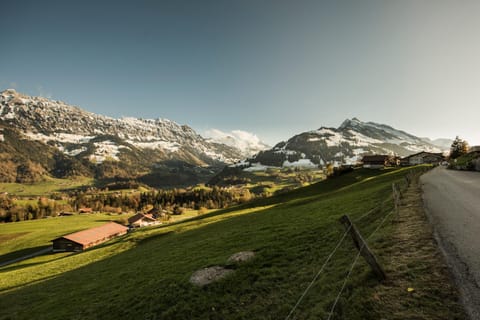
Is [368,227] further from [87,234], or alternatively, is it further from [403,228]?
[87,234]

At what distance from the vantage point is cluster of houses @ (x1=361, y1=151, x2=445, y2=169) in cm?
12106

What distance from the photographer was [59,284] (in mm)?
26469

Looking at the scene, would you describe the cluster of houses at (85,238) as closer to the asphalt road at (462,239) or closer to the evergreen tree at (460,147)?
the asphalt road at (462,239)

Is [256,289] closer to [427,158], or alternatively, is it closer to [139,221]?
[139,221]

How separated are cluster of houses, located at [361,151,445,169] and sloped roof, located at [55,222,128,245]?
448 ft

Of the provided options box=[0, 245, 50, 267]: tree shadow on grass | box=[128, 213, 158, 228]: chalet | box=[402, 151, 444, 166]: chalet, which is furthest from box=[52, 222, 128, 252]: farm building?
box=[402, 151, 444, 166]: chalet

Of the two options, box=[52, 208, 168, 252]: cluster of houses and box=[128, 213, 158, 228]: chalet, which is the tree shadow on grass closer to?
box=[52, 208, 168, 252]: cluster of houses

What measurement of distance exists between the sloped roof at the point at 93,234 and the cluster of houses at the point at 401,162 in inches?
5377

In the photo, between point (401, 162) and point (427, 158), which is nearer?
point (427, 158)

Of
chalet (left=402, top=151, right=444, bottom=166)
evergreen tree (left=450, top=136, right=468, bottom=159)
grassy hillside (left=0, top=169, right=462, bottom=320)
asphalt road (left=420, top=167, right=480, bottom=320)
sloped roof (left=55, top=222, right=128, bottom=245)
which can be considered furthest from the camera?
chalet (left=402, top=151, right=444, bottom=166)

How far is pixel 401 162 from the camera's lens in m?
149

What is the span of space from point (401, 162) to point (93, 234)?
18535 centimetres

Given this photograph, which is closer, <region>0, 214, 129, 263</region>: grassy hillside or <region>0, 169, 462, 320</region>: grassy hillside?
<region>0, 169, 462, 320</region>: grassy hillside

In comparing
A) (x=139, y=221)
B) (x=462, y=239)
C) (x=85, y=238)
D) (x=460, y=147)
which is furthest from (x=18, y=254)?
(x=460, y=147)
